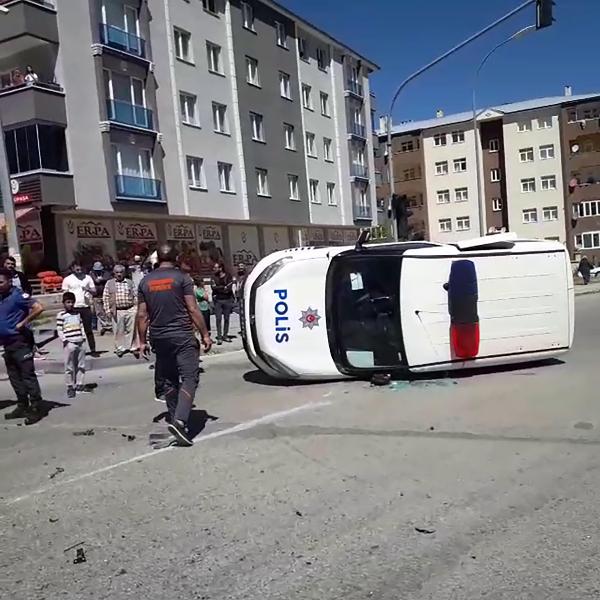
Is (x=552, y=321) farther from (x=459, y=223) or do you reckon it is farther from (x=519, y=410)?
(x=459, y=223)

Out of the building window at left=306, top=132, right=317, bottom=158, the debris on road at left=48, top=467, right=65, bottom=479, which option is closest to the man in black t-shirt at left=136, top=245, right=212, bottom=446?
the debris on road at left=48, top=467, right=65, bottom=479

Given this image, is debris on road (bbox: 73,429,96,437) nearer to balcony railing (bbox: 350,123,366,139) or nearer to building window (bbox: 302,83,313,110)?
building window (bbox: 302,83,313,110)

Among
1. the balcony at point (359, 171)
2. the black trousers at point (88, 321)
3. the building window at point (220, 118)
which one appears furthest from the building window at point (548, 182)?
the black trousers at point (88, 321)

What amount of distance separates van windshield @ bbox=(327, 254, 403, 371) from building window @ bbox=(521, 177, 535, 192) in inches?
2344

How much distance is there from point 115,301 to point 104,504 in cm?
887

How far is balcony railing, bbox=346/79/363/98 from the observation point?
45.7 meters

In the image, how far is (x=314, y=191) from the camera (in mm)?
41375

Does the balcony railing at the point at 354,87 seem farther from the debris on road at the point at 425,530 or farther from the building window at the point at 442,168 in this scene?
the debris on road at the point at 425,530

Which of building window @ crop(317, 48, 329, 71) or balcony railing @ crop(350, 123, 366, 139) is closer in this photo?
building window @ crop(317, 48, 329, 71)

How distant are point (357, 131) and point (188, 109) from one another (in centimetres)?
1769

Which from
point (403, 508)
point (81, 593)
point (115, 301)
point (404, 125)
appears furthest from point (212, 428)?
point (404, 125)

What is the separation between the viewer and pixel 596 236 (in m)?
61.3

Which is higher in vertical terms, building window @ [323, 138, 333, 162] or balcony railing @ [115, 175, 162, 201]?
building window @ [323, 138, 333, 162]

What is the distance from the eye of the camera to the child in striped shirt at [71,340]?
9.36 m
